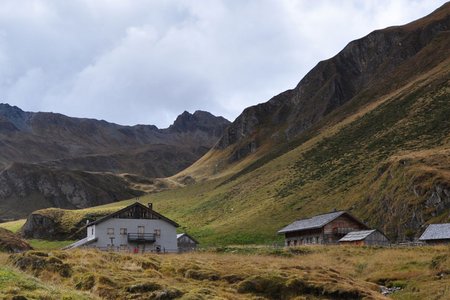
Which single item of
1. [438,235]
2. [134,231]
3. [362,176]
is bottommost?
[438,235]

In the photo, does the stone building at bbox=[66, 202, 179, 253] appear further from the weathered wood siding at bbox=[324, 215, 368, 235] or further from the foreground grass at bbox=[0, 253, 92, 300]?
the foreground grass at bbox=[0, 253, 92, 300]

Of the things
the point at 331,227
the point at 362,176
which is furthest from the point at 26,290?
the point at 362,176

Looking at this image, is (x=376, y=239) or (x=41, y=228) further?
(x=41, y=228)

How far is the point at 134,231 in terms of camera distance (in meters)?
76.9

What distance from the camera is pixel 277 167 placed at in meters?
150

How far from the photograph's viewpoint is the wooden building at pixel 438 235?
195 feet

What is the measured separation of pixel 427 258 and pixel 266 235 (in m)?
50.9

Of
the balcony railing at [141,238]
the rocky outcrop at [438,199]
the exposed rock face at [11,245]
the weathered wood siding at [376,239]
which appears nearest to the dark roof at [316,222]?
the weathered wood siding at [376,239]

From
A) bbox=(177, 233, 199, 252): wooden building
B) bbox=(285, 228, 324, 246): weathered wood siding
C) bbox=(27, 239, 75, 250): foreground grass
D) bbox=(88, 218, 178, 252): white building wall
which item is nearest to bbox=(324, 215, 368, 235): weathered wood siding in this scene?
bbox=(285, 228, 324, 246): weathered wood siding

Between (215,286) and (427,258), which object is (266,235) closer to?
(427,258)

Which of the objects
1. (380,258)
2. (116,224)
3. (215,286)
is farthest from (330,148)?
(215,286)

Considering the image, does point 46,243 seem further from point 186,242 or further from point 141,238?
point 141,238

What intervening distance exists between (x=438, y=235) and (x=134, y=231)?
4175 cm

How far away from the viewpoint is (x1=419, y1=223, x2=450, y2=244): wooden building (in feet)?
195
